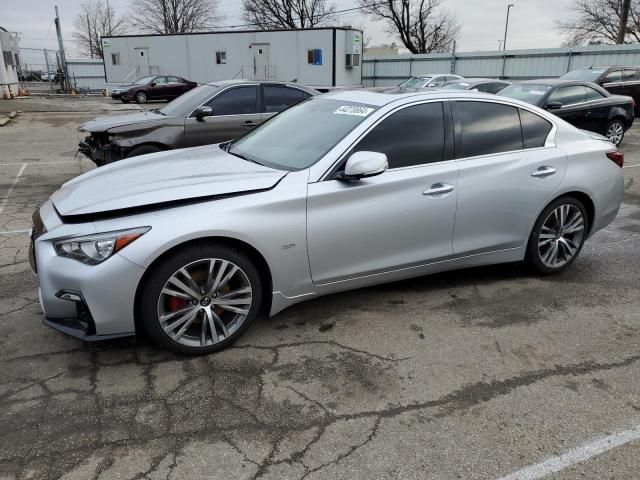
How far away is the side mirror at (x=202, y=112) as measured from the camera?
769 centimetres

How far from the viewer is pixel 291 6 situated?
54625 mm

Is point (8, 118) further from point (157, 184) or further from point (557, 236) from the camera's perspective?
point (557, 236)

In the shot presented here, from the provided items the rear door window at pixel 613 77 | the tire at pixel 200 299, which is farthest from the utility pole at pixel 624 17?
the tire at pixel 200 299

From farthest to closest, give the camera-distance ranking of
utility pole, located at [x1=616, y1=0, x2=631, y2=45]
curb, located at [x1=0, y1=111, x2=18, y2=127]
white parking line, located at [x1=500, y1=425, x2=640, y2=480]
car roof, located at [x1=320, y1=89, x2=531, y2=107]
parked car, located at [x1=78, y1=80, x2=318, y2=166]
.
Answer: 1. utility pole, located at [x1=616, y1=0, x2=631, y2=45]
2. curb, located at [x1=0, y1=111, x2=18, y2=127]
3. parked car, located at [x1=78, y1=80, x2=318, y2=166]
4. car roof, located at [x1=320, y1=89, x2=531, y2=107]
5. white parking line, located at [x1=500, y1=425, x2=640, y2=480]

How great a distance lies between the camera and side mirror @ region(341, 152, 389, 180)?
135 inches

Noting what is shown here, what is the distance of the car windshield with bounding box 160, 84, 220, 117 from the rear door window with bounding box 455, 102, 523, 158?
4.82 m

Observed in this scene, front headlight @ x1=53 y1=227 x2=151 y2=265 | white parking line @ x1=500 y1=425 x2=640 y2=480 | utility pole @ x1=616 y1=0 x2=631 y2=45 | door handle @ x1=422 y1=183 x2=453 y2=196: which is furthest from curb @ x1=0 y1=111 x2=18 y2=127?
utility pole @ x1=616 y1=0 x2=631 y2=45

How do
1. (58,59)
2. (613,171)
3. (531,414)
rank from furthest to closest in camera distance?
1. (58,59)
2. (613,171)
3. (531,414)

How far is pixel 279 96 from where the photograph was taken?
8.45 metres

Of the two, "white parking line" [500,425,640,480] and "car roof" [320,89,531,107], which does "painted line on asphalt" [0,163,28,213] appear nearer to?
"car roof" [320,89,531,107]

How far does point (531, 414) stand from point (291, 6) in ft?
189

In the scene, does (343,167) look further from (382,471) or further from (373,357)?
(382,471)

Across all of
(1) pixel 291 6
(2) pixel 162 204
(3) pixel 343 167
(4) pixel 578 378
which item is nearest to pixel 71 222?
(2) pixel 162 204

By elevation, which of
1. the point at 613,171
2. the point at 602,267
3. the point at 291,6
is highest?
the point at 291,6
